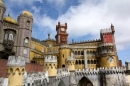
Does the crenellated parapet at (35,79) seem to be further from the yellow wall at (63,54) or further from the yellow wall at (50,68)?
the yellow wall at (63,54)

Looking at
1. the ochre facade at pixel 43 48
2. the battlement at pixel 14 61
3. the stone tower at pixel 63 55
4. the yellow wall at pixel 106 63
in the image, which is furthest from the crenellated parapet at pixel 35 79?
the yellow wall at pixel 106 63

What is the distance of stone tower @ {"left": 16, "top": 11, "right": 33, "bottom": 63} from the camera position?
4527 cm

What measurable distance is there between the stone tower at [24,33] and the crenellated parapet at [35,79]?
2332cm

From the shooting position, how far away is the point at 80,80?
169 feet

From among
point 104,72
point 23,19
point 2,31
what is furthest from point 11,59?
point 104,72

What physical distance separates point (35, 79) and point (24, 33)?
27.9 meters

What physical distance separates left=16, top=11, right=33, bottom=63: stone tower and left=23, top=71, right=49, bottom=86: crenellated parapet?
23.3m

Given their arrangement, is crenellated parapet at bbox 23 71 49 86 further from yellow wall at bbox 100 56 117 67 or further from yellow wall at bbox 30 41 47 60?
yellow wall at bbox 100 56 117 67

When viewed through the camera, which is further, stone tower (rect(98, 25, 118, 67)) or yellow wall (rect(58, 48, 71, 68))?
yellow wall (rect(58, 48, 71, 68))

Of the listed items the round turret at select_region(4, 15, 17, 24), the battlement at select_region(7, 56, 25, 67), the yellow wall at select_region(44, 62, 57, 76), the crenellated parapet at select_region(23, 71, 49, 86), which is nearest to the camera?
the battlement at select_region(7, 56, 25, 67)

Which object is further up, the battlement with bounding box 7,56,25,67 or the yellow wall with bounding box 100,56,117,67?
the battlement with bounding box 7,56,25,67

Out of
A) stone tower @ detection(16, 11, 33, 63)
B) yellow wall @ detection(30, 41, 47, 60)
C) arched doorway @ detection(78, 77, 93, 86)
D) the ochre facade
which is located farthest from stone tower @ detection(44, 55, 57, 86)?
yellow wall @ detection(30, 41, 47, 60)

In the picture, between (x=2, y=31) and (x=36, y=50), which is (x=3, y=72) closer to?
(x=2, y=31)

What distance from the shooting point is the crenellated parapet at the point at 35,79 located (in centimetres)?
1900
